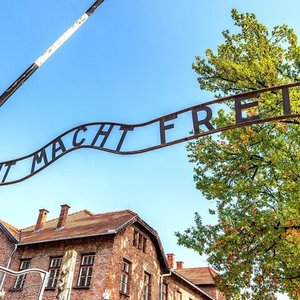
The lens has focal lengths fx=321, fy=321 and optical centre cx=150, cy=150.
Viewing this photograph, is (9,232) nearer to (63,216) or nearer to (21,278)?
(21,278)

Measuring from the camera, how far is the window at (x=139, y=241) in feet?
67.6

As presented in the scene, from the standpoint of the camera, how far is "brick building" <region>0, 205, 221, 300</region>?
Result: 1778cm

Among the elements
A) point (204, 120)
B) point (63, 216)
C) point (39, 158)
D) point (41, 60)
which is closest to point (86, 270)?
point (63, 216)

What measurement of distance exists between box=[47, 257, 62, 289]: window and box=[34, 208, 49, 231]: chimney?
4.62 meters

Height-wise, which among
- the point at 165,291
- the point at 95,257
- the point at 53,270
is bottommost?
the point at 53,270

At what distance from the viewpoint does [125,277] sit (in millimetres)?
18906

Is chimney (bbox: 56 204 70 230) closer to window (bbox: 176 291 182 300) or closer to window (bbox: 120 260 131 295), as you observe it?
window (bbox: 120 260 131 295)

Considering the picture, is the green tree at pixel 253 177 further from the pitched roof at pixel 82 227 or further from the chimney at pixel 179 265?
the chimney at pixel 179 265

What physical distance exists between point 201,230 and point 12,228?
632 inches

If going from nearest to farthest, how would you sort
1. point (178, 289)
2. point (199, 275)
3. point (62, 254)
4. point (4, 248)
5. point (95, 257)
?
1. point (95, 257)
2. point (62, 254)
3. point (4, 248)
4. point (178, 289)
5. point (199, 275)

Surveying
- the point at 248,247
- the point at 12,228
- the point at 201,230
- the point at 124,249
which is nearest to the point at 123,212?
the point at 124,249

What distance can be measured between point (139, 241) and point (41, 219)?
8101 mm

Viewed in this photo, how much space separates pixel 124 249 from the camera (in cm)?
1912

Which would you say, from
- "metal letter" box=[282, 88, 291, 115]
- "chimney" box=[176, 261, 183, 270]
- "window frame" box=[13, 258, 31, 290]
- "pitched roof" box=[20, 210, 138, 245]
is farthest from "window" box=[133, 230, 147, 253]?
"metal letter" box=[282, 88, 291, 115]
